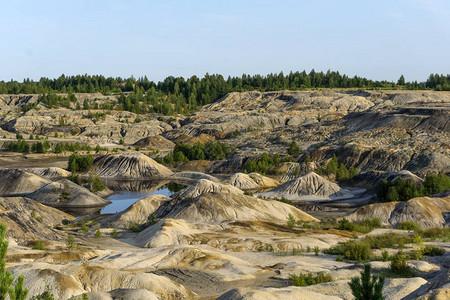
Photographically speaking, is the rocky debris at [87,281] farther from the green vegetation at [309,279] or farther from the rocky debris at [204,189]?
the rocky debris at [204,189]

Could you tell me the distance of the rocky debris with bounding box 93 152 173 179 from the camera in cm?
9144

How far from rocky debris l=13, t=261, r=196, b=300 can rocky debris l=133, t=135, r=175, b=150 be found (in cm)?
10757

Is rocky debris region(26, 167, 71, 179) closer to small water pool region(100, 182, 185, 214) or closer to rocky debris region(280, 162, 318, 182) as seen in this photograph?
small water pool region(100, 182, 185, 214)

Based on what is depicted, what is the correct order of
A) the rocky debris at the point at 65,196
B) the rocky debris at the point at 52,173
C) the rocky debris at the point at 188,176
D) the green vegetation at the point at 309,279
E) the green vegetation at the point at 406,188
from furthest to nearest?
the rocky debris at the point at 188,176, the rocky debris at the point at 52,173, the rocky debris at the point at 65,196, the green vegetation at the point at 406,188, the green vegetation at the point at 309,279

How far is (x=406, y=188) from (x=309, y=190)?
13407mm

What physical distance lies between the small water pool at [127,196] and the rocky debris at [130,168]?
5661 millimetres

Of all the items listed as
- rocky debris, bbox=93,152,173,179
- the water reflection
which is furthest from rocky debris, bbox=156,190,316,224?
rocky debris, bbox=93,152,173,179

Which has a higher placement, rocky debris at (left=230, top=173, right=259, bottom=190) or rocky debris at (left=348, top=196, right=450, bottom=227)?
rocky debris at (left=348, top=196, right=450, bottom=227)

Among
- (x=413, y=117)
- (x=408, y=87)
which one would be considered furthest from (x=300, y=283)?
(x=408, y=87)

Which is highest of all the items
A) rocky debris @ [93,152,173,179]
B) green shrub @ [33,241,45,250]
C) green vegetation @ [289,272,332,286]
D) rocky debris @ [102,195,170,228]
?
green vegetation @ [289,272,332,286]

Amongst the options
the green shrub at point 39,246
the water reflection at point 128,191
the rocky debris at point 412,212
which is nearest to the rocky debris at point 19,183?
the water reflection at point 128,191

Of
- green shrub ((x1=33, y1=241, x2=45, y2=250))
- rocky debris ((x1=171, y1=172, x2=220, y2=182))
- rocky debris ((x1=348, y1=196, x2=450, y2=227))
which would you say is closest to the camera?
green shrub ((x1=33, y1=241, x2=45, y2=250))

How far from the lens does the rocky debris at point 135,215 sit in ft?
159

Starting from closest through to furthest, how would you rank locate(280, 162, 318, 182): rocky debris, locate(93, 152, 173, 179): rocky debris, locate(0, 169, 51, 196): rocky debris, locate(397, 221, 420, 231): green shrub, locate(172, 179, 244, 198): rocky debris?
locate(397, 221, 420, 231): green shrub
locate(172, 179, 244, 198): rocky debris
locate(0, 169, 51, 196): rocky debris
locate(280, 162, 318, 182): rocky debris
locate(93, 152, 173, 179): rocky debris
